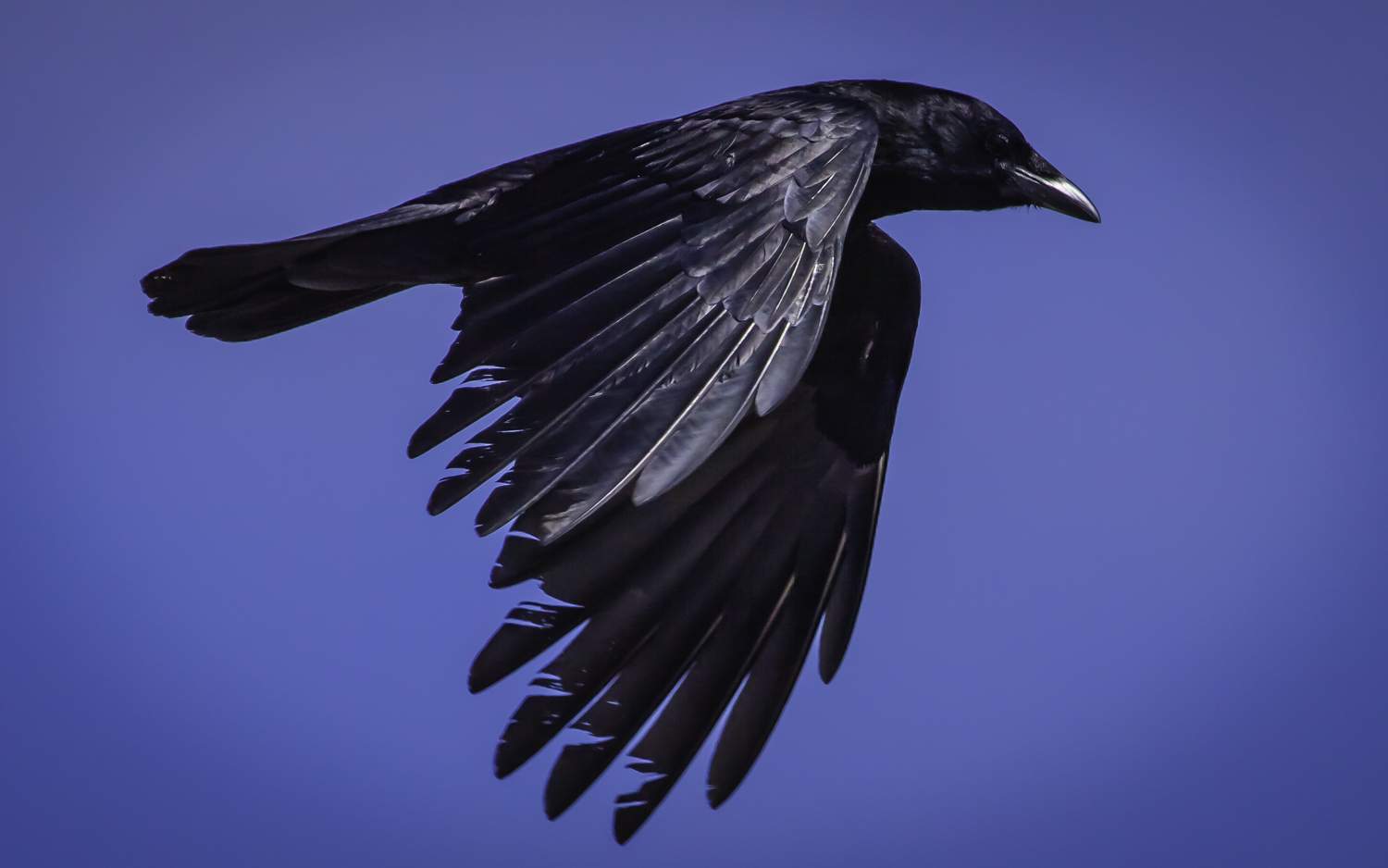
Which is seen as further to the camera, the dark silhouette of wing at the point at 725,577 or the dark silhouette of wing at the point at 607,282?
the dark silhouette of wing at the point at 725,577

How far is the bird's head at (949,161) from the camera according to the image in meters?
3.14

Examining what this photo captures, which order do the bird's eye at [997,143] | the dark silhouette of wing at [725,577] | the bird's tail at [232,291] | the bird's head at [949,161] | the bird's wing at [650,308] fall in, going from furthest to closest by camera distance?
the bird's eye at [997,143]
the bird's head at [949,161]
the bird's tail at [232,291]
the dark silhouette of wing at [725,577]
the bird's wing at [650,308]

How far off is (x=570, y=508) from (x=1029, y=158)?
1.88m

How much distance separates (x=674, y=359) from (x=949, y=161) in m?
1.45

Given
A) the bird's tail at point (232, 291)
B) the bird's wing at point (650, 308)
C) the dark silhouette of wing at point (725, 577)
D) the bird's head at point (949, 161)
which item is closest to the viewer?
the bird's wing at point (650, 308)

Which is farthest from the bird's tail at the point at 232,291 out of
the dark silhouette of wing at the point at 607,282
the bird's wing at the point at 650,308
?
the bird's wing at the point at 650,308

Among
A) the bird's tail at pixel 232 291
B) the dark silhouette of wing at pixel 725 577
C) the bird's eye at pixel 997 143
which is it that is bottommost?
the dark silhouette of wing at pixel 725 577

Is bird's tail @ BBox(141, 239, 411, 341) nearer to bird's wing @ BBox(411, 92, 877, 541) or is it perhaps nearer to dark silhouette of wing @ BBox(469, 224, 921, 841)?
bird's wing @ BBox(411, 92, 877, 541)

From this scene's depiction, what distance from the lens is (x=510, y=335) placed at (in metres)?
2.19

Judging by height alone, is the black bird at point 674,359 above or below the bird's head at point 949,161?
below

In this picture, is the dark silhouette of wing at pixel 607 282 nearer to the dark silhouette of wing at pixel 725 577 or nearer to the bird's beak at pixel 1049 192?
the dark silhouette of wing at pixel 725 577

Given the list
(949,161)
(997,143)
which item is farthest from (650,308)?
(997,143)

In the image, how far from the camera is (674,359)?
2.00 meters

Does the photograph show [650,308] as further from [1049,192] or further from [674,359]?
[1049,192]
